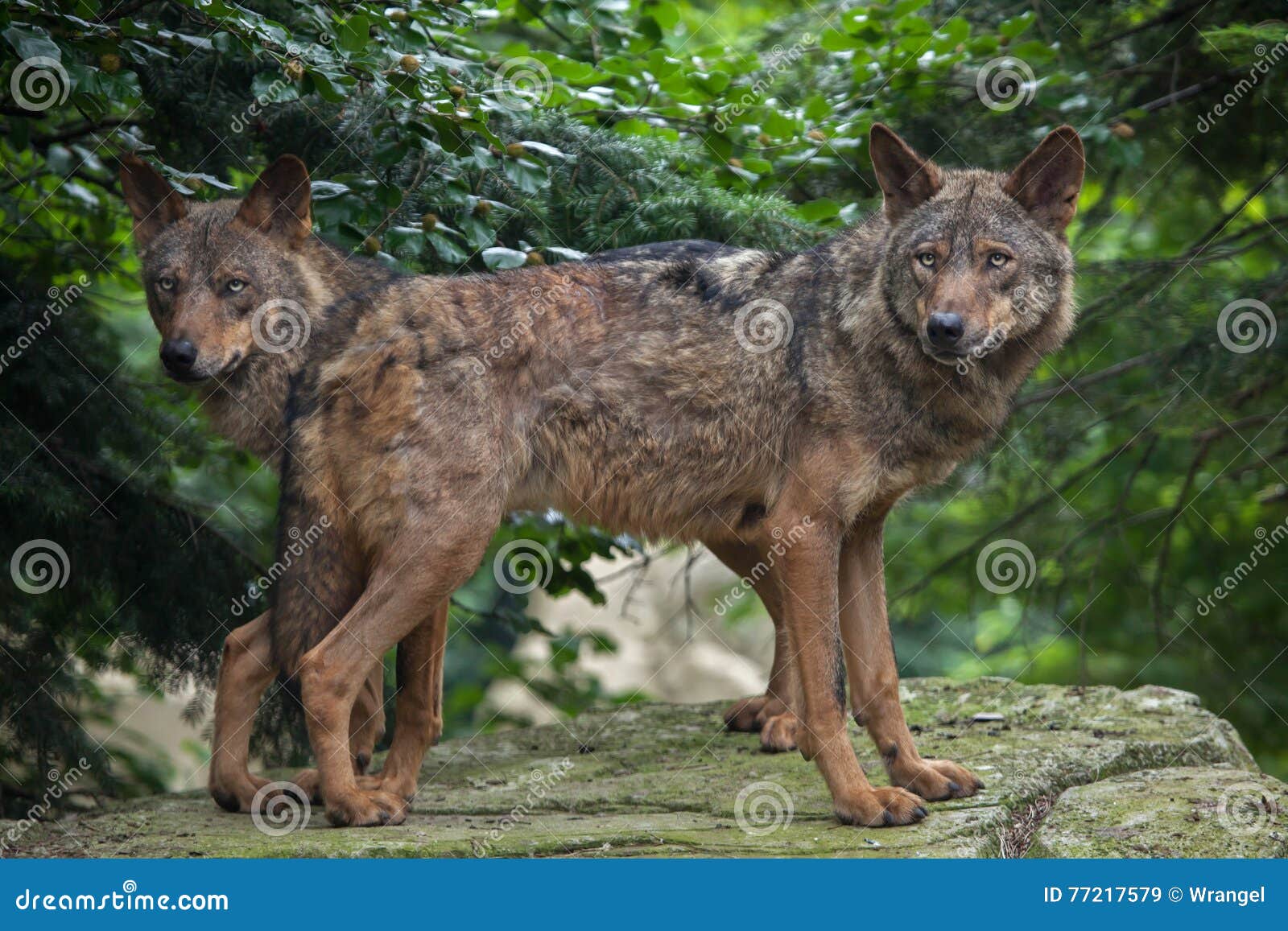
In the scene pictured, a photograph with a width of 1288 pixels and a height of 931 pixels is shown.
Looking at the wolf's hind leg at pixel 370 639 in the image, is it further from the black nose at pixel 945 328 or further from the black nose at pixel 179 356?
the black nose at pixel 945 328

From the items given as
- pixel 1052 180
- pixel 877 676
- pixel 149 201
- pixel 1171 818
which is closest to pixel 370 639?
pixel 877 676

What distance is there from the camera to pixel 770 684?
7.54 meters

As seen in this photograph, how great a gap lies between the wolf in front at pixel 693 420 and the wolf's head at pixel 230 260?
30 centimetres

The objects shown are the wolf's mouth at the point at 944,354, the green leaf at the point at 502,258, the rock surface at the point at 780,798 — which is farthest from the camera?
the green leaf at the point at 502,258

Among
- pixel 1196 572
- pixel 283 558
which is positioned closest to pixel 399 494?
pixel 283 558

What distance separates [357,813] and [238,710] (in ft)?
3.21

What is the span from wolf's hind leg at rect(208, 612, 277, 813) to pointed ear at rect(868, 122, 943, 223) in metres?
3.65

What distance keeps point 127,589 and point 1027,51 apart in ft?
20.3

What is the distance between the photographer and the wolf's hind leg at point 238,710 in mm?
6223

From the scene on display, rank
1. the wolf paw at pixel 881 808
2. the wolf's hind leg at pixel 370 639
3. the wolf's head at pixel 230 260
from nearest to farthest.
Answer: the wolf paw at pixel 881 808
the wolf's hind leg at pixel 370 639
the wolf's head at pixel 230 260

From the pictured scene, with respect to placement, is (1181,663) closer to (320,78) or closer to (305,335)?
(305,335)

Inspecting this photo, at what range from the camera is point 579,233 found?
7289 millimetres

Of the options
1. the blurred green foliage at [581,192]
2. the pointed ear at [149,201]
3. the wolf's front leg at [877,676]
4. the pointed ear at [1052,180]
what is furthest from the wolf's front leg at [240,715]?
the pointed ear at [1052,180]

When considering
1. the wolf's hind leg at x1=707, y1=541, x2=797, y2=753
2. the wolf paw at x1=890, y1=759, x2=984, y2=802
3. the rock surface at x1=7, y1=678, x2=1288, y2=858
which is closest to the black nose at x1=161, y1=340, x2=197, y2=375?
the rock surface at x1=7, y1=678, x2=1288, y2=858
